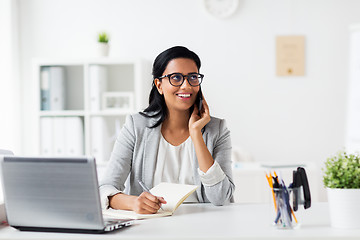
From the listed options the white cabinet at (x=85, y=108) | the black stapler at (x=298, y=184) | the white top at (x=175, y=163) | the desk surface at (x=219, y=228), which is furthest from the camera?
the white cabinet at (x=85, y=108)

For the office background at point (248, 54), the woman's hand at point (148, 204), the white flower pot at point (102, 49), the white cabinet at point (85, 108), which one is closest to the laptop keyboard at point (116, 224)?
the woman's hand at point (148, 204)

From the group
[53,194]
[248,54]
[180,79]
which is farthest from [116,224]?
[248,54]

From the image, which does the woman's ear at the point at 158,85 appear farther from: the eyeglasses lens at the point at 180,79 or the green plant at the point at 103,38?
the green plant at the point at 103,38

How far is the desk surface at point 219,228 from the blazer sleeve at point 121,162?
0.38m

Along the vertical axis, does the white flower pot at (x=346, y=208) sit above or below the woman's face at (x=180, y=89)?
below

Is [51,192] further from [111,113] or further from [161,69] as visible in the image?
[111,113]

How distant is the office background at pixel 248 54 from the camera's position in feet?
12.3

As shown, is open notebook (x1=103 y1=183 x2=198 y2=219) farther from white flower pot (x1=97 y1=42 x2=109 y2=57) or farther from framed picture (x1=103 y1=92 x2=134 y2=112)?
white flower pot (x1=97 y1=42 x2=109 y2=57)

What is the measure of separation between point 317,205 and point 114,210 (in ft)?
2.17

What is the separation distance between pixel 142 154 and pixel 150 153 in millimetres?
33

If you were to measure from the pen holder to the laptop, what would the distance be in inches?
16.4

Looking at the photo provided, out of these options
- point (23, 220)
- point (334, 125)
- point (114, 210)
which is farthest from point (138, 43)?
point (23, 220)

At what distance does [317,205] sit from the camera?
1.60 metres

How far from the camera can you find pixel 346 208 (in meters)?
1.24
